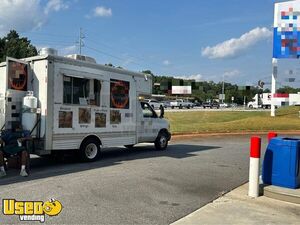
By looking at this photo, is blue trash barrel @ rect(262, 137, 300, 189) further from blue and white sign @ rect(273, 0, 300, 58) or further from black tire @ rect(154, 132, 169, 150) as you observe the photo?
blue and white sign @ rect(273, 0, 300, 58)

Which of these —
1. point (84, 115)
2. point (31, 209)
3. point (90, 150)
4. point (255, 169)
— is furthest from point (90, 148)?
point (255, 169)

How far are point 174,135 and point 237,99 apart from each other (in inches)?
4615

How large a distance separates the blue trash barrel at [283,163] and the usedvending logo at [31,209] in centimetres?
426

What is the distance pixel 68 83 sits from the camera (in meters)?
10.5

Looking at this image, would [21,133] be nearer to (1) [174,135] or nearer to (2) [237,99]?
(1) [174,135]

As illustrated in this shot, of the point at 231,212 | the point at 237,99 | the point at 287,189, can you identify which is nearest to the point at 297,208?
the point at 287,189

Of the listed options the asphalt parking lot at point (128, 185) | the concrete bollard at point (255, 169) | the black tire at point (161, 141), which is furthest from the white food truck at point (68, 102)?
the concrete bollard at point (255, 169)

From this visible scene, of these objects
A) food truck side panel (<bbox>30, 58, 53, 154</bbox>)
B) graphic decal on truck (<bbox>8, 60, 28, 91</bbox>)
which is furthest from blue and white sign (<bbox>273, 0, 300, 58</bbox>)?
graphic decal on truck (<bbox>8, 60, 28, 91</bbox>)

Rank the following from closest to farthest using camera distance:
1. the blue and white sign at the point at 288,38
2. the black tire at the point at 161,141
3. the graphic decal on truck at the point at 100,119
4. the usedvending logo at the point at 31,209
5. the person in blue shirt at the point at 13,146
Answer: the usedvending logo at the point at 31,209
the person in blue shirt at the point at 13,146
the graphic decal on truck at the point at 100,119
the black tire at the point at 161,141
the blue and white sign at the point at 288,38

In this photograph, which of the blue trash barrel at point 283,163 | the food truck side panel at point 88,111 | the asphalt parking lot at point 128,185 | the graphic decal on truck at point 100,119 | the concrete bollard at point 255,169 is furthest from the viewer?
the graphic decal on truck at point 100,119

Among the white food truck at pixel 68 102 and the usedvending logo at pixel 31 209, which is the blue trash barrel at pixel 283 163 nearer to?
the usedvending logo at pixel 31 209

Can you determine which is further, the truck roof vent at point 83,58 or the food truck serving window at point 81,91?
the truck roof vent at point 83,58

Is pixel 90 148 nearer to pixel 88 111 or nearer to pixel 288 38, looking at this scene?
pixel 88 111

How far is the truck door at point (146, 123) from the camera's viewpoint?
Result: 533 inches
